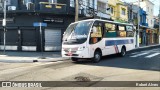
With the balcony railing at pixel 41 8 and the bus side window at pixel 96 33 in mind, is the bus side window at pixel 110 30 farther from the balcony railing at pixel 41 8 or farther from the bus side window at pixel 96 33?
the balcony railing at pixel 41 8

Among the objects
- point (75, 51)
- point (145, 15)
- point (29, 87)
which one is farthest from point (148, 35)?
point (29, 87)

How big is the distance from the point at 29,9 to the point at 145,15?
37975mm

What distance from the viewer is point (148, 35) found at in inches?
2249

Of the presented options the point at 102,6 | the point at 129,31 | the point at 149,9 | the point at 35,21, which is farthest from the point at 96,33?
the point at 149,9

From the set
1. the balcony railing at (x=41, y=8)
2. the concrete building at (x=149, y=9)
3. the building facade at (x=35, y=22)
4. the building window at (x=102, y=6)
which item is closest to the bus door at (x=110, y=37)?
the building facade at (x=35, y=22)

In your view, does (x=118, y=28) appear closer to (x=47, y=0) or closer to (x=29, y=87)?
(x=47, y=0)

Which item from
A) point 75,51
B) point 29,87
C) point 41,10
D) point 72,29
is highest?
point 41,10

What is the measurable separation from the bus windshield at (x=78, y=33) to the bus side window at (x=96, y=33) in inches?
17.4

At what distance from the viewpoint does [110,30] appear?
58.3ft

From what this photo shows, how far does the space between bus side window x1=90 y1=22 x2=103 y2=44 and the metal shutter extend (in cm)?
1006

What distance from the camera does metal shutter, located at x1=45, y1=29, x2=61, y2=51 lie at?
25250mm

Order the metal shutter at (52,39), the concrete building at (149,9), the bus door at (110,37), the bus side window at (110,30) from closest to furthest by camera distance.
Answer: the bus door at (110,37)
the bus side window at (110,30)
the metal shutter at (52,39)
the concrete building at (149,9)

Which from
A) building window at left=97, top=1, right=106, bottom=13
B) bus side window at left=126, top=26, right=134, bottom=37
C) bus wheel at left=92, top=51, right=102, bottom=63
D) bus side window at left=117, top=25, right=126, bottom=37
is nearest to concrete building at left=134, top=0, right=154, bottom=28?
building window at left=97, top=1, right=106, bottom=13

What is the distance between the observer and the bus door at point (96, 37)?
15.3m
